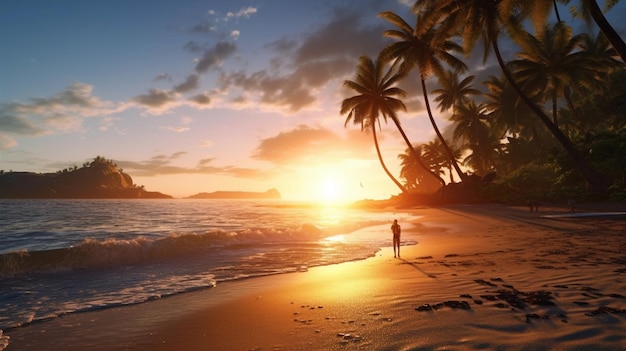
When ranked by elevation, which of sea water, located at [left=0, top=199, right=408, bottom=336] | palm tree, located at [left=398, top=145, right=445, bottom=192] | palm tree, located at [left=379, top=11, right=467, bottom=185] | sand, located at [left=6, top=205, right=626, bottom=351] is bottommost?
sea water, located at [left=0, top=199, right=408, bottom=336]

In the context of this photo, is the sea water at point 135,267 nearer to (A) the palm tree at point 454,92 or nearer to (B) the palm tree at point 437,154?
(A) the palm tree at point 454,92

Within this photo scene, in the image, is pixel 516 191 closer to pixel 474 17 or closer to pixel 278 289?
pixel 474 17

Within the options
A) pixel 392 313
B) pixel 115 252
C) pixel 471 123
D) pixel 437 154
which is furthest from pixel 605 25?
pixel 437 154

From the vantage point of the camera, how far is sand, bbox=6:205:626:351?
15.7 feet

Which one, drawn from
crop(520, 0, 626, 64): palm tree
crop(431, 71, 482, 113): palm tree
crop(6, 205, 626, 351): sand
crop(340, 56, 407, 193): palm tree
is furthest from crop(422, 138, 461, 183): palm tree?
crop(6, 205, 626, 351): sand

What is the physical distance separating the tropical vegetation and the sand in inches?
723

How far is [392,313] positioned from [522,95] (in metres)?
28.4

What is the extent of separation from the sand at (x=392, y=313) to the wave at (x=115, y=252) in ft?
24.7

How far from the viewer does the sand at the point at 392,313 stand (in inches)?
188

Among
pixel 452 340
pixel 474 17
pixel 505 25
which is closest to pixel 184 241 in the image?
pixel 452 340

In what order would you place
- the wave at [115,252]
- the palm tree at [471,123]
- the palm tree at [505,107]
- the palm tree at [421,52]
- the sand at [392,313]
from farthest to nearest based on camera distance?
the palm tree at [471,123]
the palm tree at [505,107]
the palm tree at [421,52]
the wave at [115,252]
the sand at [392,313]

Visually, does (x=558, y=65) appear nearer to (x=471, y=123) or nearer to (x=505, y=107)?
(x=505, y=107)

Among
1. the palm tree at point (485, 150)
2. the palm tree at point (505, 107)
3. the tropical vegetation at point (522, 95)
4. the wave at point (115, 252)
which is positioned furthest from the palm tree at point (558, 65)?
the wave at point (115, 252)

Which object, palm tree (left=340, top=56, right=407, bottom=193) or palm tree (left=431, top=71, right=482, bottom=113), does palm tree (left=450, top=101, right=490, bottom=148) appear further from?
palm tree (left=340, top=56, right=407, bottom=193)
